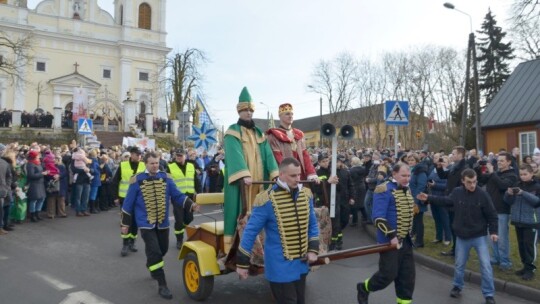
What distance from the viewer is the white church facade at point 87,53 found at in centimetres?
4753

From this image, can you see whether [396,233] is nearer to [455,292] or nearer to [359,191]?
[455,292]

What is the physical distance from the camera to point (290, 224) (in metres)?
4.29

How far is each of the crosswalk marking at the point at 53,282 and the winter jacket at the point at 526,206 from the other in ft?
22.3

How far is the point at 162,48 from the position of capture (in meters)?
55.0

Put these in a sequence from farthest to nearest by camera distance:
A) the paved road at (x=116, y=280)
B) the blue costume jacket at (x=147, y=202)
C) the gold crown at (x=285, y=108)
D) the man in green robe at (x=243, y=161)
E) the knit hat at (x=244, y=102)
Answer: the gold crown at (x=285, y=108) < the blue costume jacket at (x=147, y=202) < the paved road at (x=116, y=280) < the knit hat at (x=244, y=102) < the man in green robe at (x=243, y=161)

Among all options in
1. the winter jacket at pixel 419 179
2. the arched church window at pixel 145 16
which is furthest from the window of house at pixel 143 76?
the winter jacket at pixel 419 179

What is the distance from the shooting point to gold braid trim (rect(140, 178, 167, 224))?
20.9ft

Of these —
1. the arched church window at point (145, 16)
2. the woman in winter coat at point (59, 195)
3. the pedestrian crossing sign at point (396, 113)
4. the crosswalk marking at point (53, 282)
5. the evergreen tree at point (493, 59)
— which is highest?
the arched church window at point (145, 16)

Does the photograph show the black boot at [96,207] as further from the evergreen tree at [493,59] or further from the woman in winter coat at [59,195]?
the evergreen tree at [493,59]

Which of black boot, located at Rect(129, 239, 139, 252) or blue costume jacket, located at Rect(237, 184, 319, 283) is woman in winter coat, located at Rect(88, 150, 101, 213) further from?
blue costume jacket, located at Rect(237, 184, 319, 283)

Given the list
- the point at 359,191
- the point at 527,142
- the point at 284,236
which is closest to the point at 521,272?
the point at 284,236

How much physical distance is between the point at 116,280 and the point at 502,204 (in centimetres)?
634

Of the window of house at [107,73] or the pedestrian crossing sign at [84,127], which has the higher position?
the window of house at [107,73]

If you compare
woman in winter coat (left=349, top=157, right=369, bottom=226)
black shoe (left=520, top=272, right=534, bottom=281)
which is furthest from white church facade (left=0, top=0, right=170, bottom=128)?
black shoe (left=520, top=272, right=534, bottom=281)
